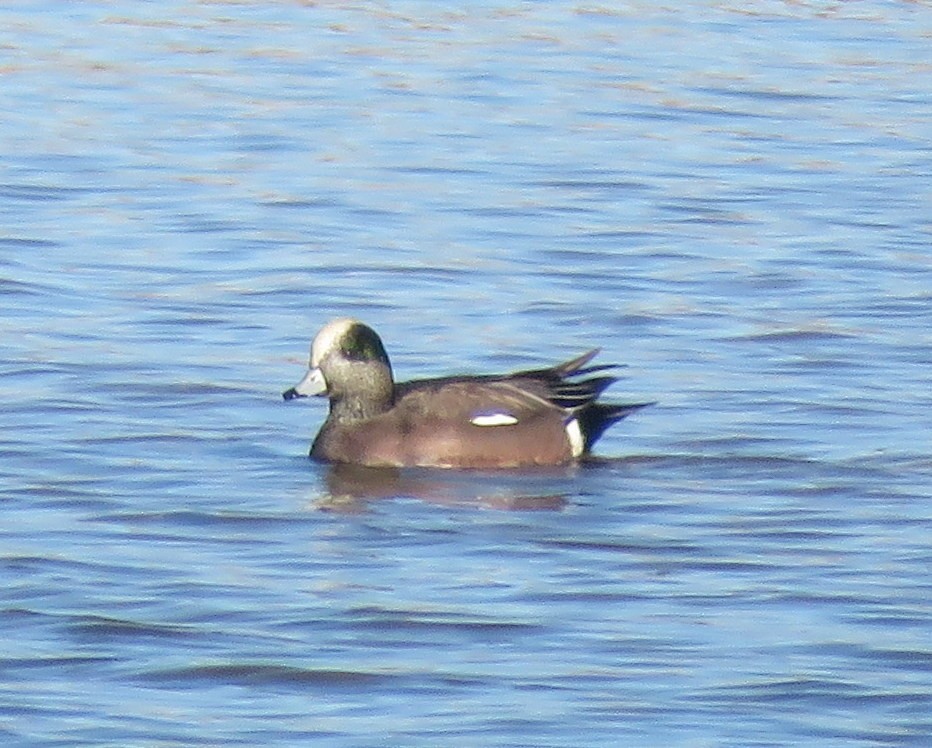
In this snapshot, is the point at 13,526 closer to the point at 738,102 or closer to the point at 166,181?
the point at 166,181

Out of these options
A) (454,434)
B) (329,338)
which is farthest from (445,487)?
(329,338)

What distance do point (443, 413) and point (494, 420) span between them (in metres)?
0.17

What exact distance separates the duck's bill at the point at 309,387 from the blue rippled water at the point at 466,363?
0.58ft

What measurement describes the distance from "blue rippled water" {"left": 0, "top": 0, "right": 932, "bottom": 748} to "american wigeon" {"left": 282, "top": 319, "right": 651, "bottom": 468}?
0.47 ft

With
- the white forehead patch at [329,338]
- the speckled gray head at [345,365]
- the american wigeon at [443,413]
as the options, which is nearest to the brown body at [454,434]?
the american wigeon at [443,413]

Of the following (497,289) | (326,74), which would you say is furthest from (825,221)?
(326,74)

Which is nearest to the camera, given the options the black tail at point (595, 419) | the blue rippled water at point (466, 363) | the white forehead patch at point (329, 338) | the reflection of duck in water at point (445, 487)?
the blue rippled water at point (466, 363)

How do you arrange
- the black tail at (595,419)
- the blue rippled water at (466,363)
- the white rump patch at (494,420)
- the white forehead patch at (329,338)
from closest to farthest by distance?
1. the blue rippled water at (466,363)
2. the white rump patch at (494,420)
3. the black tail at (595,419)
4. the white forehead patch at (329,338)

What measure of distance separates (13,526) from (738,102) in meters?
9.66

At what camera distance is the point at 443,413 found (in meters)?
9.33

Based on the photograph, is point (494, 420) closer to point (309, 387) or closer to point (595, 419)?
point (595, 419)

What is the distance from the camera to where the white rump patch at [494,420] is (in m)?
9.28

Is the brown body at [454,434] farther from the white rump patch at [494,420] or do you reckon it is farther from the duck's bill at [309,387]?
the duck's bill at [309,387]

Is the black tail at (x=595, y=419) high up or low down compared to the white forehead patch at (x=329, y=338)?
down
